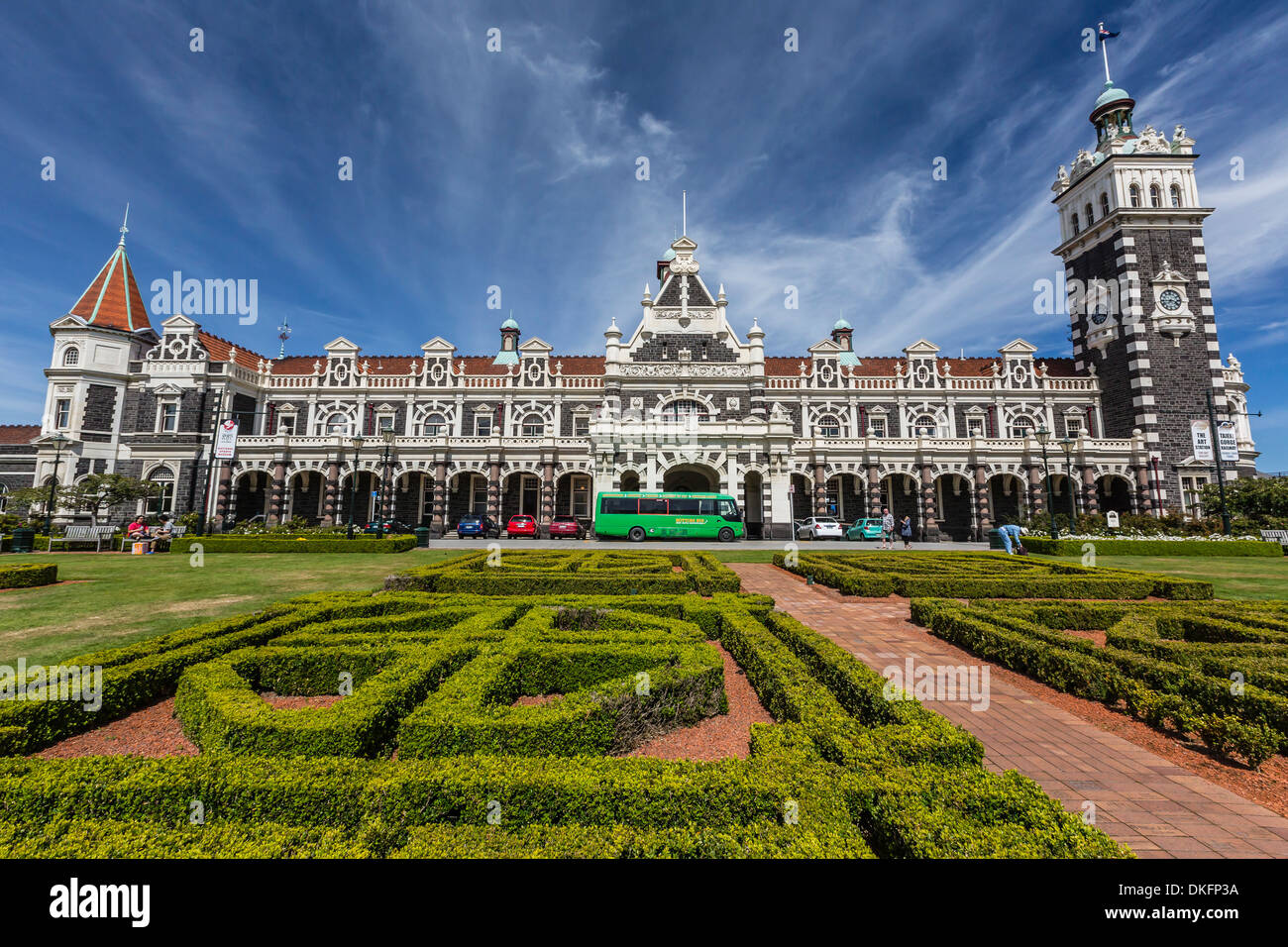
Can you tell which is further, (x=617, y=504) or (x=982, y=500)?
(x=982, y=500)

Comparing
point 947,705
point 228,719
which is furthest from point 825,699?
point 228,719

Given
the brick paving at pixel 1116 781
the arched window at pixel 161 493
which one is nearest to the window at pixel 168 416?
the arched window at pixel 161 493

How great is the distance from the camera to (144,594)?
34.9ft

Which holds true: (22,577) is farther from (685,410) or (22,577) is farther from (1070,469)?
(1070,469)

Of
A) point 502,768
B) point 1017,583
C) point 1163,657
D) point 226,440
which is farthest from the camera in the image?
point 226,440

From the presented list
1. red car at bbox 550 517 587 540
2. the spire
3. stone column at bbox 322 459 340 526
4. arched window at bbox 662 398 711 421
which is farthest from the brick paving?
the spire

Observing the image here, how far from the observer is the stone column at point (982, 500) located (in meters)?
34.3

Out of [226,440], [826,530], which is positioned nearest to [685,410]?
[826,530]

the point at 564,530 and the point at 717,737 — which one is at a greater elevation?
the point at 564,530

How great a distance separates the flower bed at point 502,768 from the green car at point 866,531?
29079 millimetres

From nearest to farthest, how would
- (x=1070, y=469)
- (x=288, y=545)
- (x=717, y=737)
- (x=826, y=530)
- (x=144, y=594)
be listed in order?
(x=717, y=737) < (x=144, y=594) < (x=288, y=545) < (x=826, y=530) < (x=1070, y=469)

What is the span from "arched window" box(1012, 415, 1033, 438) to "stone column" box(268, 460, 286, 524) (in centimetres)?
5095

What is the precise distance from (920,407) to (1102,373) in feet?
43.7

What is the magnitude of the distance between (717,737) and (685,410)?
30882 mm
